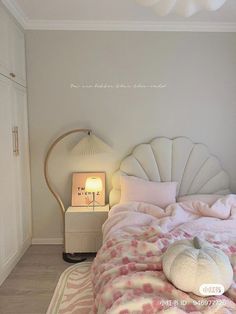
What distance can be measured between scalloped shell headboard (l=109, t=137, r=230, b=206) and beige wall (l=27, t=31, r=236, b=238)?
133 mm

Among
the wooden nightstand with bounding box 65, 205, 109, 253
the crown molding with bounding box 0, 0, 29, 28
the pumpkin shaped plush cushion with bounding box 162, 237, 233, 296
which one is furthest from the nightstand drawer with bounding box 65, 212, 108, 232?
the crown molding with bounding box 0, 0, 29, 28

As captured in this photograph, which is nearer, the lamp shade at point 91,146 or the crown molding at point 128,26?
the lamp shade at point 91,146

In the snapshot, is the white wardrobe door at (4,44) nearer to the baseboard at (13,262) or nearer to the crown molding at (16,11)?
the crown molding at (16,11)

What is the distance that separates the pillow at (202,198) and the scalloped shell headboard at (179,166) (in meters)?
0.11

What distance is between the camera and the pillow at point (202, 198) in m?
2.74

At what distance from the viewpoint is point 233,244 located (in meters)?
1.87

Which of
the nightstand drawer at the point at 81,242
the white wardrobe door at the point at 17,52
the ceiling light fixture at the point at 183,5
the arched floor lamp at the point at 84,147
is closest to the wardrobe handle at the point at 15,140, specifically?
the arched floor lamp at the point at 84,147

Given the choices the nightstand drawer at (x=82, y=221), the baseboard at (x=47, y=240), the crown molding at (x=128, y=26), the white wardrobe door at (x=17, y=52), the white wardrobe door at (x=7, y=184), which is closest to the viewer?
the white wardrobe door at (x=7, y=184)

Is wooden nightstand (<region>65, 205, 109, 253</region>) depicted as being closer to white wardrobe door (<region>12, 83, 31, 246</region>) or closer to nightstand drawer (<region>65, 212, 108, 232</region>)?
nightstand drawer (<region>65, 212, 108, 232</region>)

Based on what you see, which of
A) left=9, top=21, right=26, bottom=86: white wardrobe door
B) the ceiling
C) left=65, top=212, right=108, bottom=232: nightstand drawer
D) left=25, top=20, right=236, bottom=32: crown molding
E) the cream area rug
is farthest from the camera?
left=25, top=20, right=236, bottom=32: crown molding

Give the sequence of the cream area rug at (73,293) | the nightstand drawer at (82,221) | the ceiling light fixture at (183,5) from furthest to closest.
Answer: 1. the nightstand drawer at (82,221)
2. the cream area rug at (73,293)
3. the ceiling light fixture at (183,5)

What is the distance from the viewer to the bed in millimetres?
1243

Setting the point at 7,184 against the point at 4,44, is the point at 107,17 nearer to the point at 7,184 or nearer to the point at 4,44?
the point at 4,44

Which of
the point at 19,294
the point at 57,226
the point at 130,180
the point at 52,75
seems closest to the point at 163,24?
the point at 52,75
